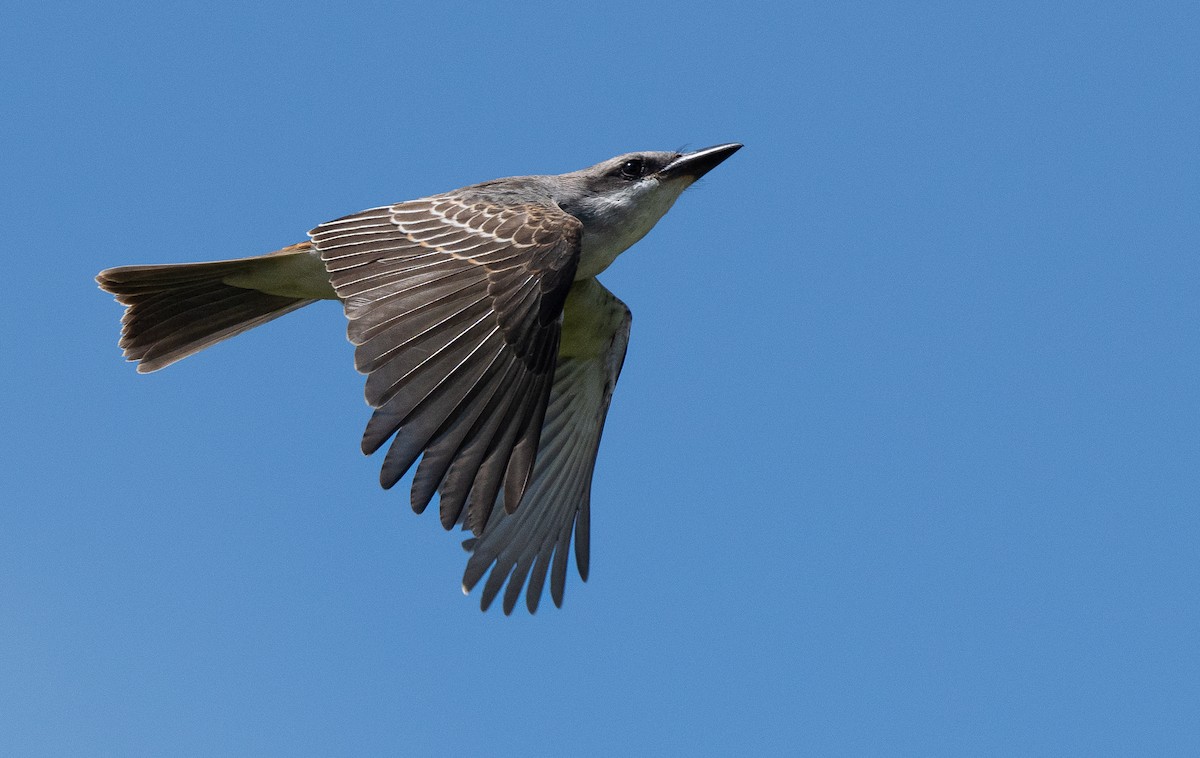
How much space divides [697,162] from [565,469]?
2626mm

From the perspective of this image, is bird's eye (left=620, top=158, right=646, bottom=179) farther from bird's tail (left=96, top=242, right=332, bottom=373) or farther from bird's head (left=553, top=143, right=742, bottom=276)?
bird's tail (left=96, top=242, right=332, bottom=373)

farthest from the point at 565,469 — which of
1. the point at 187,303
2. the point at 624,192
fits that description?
the point at 187,303

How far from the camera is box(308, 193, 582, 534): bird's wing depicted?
23.8ft

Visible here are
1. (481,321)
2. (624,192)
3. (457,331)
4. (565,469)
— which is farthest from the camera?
(565,469)

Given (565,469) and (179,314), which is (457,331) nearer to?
(179,314)

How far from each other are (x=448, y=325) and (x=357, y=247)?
44.6 inches

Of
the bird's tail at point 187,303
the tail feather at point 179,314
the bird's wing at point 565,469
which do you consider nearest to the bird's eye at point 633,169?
the bird's wing at point 565,469

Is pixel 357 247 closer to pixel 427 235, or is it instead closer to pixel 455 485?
pixel 427 235

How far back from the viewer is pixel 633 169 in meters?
10.5

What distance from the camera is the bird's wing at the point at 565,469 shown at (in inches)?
436

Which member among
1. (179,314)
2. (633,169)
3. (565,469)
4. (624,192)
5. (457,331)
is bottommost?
(565,469)

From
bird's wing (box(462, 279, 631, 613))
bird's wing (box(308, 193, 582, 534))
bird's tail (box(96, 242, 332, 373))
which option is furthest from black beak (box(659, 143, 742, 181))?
bird's tail (box(96, 242, 332, 373))

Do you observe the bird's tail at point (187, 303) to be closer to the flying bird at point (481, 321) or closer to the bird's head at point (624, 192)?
the flying bird at point (481, 321)

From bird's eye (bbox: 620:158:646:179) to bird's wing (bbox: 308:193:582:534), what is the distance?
149 cm
